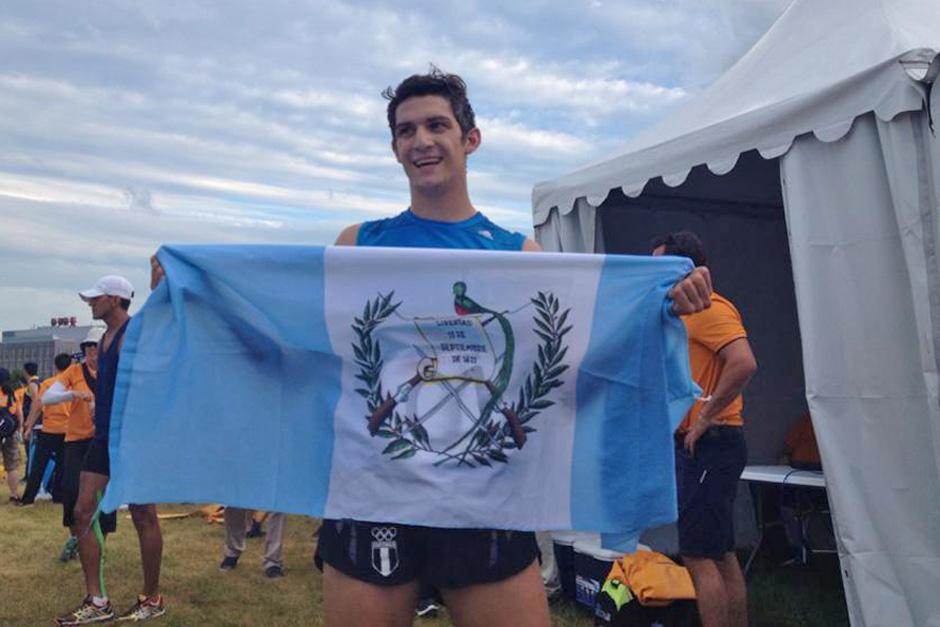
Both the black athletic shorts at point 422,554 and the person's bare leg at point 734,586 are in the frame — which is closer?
the black athletic shorts at point 422,554

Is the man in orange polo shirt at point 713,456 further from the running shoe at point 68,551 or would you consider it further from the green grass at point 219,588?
the running shoe at point 68,551

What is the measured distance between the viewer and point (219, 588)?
20.3 feet

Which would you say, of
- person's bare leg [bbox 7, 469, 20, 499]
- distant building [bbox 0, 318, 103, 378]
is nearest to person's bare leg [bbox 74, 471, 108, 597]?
person's bare leg [bbox 7, 469, 20, 499]

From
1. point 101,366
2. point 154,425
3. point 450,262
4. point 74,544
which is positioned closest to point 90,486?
point 101,366

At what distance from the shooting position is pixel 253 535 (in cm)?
807

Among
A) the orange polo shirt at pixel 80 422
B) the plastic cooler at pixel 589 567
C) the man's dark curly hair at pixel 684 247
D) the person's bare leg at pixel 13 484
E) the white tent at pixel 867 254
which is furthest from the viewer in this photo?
the person's bare leg at pixel 13 484

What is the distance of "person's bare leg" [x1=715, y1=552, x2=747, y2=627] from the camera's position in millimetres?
4125

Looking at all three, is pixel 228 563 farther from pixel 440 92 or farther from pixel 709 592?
pixel 440 92

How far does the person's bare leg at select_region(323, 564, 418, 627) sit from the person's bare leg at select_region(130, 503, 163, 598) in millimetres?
3326

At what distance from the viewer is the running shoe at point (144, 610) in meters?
5.33

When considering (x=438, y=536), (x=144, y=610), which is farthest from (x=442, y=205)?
(x=144, y=610)

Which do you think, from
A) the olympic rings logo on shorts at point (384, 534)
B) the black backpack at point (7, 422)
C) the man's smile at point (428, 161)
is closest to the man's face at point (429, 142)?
the man's smile at point (428, 161)

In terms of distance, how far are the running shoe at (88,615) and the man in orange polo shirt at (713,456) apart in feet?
10.3

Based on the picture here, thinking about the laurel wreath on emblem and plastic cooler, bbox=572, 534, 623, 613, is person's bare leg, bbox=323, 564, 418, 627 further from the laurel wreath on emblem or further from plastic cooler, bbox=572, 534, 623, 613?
plastic cooler, bbox=572, 534, 623, 613
